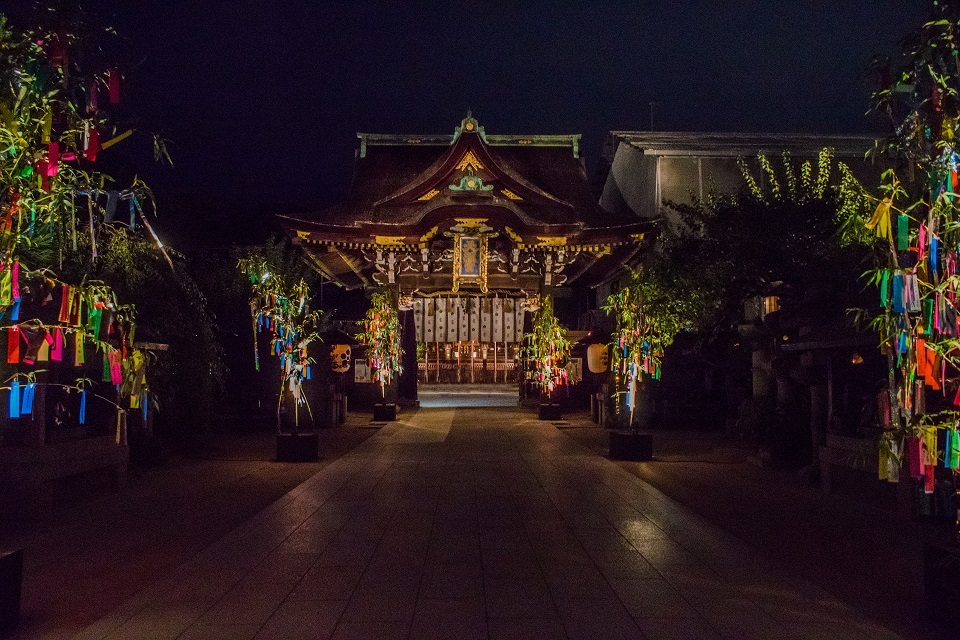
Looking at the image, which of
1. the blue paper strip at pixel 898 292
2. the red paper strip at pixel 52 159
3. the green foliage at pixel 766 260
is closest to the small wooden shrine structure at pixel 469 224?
the green foliage at pixel 766 260

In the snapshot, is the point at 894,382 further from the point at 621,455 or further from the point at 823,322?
the point at 621,455

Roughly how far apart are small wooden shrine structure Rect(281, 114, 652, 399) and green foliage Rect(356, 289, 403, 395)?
1.50 metres

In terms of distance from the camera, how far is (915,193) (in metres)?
4.14

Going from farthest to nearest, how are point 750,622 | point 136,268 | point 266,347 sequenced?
1. point 266,347
2. point 136,268
3. point 750,622

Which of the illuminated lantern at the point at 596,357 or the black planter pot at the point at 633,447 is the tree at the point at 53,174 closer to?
the black planter pot at the point at 633,447

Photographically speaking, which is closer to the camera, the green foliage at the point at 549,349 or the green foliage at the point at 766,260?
the green foliage at the point at 766,260

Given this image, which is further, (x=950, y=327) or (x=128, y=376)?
(x=128, y=376)

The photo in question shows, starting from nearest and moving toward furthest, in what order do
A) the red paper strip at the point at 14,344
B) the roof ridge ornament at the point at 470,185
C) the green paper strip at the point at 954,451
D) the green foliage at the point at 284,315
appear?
the green paper strip at the point at 954,451 → the red paper strip at the point at 14,344 → the green foliage at the point at 284,315 → the roof ridge ornament at the point at 470,185

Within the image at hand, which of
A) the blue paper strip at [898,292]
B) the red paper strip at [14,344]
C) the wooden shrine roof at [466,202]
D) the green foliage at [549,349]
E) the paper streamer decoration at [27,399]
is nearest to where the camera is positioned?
the blue paper strip at [898,292]

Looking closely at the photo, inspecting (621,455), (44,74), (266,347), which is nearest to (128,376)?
(44,74)

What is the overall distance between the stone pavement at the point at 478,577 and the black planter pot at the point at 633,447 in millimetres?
2805

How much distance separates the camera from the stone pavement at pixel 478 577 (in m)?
4.07

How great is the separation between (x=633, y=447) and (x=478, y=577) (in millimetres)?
7195

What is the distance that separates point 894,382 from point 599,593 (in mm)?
2343
